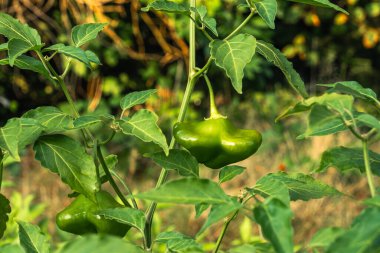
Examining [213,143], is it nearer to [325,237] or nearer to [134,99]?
[134,99]

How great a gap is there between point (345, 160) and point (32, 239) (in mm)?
554

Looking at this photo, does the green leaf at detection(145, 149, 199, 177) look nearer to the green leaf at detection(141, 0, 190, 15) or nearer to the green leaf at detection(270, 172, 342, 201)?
the green leaf at detection(270, 172, 342, 201)

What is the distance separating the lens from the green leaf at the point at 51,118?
4.07 feet

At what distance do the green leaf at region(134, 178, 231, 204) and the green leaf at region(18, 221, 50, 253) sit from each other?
1.25 ft

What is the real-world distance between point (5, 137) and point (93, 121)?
0.48ft

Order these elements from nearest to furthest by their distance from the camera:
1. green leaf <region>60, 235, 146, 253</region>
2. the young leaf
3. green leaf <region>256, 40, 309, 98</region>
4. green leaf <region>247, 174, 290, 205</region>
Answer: green leaf <region>60, 235, 146, 253</region> → the young leaf → green leaf <region>247, 174, 290, 205</region> → green leaf <region>256, 40, 309, 98</region>

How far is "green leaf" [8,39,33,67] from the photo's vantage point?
119 cm

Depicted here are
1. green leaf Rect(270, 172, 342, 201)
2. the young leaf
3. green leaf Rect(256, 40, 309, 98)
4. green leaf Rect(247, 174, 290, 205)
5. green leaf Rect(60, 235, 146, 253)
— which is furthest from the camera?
green leaf Rect(256, 40, 309, 98)

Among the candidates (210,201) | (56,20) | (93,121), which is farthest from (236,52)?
(56,20)

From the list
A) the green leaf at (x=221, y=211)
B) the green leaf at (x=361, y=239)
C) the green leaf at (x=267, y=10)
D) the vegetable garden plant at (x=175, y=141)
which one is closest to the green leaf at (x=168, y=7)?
the vegetable garden plant at (x=175, y=141)

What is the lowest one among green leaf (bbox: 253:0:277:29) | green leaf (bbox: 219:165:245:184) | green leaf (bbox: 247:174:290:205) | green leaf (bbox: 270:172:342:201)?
green leaf (bbox: 219:165:245:184)

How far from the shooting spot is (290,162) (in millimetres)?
5750

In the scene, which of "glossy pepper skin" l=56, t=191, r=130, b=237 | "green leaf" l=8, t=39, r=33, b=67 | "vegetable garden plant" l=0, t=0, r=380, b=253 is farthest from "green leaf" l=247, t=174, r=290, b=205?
"green leaf" l=8, t=39, r=33, b=67

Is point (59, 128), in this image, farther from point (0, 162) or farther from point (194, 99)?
point (194, 99)
